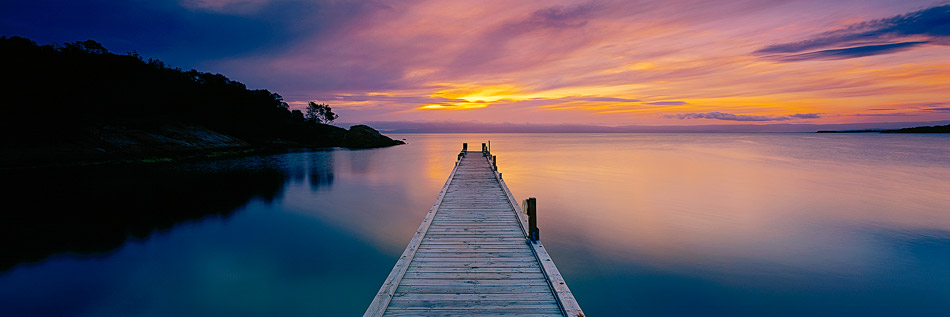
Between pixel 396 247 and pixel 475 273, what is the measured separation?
5.79 meters

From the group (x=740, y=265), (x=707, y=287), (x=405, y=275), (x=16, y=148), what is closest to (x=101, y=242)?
(x=405, y=275)

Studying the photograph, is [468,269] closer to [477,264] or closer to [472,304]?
[477,264]

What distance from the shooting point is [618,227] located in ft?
46.0

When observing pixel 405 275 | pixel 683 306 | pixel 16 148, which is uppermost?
pixel 16 148

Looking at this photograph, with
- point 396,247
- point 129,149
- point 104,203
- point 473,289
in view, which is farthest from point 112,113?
point 473,289

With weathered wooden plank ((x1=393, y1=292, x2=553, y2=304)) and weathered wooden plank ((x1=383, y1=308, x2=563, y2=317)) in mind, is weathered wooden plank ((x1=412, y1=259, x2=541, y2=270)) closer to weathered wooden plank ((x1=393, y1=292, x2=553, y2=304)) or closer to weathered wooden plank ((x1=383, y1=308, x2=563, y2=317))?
weathered wooden plank ((x1=393, y1=292, x2=553, y2=304))

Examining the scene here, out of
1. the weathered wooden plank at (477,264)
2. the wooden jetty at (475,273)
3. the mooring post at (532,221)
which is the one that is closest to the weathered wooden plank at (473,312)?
the wooden jetty at (475,273)

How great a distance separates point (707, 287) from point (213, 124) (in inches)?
2571

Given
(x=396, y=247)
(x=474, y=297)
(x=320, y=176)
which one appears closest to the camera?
(x=474, y=297)

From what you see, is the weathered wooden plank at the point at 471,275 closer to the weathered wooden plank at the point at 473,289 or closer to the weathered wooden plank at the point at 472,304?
the weathered wooden plank at the point at 473,289

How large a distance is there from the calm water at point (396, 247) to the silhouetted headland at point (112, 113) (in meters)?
7.79

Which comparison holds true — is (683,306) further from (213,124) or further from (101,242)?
(213,124)

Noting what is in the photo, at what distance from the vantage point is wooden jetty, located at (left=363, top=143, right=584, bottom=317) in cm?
552

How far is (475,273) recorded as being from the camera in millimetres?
6734
